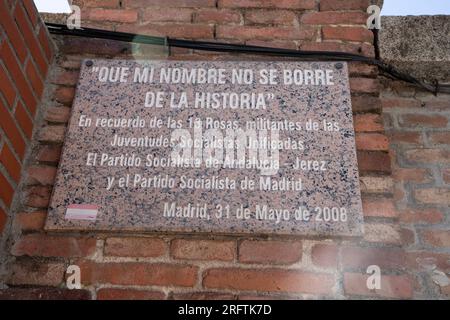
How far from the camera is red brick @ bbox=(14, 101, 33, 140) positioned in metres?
1.89

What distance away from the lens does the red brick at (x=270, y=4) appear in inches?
90.0

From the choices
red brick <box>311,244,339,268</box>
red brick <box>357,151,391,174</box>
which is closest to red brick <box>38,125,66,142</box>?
red brick <box>311,244,339,268</box>

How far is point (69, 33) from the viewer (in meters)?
2.18

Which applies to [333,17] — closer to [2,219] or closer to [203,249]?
[203,249]

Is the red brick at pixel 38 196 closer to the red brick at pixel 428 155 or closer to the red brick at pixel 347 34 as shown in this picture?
the red brick at pixel 347 34

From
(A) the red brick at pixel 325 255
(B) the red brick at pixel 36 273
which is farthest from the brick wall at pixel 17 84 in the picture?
(A) the red brick at pixel 325 255

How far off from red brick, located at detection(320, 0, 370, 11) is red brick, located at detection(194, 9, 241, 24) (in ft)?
1.27

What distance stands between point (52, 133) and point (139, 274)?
2.26 ft

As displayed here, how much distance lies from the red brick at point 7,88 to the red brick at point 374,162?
51.0 inches

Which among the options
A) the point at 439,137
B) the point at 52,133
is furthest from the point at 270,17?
the point at 52,133

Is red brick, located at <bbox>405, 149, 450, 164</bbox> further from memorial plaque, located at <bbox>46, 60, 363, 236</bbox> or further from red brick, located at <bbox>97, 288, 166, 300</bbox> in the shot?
red brick, located at <bbox>97, 288, 166, 300</bbox>
